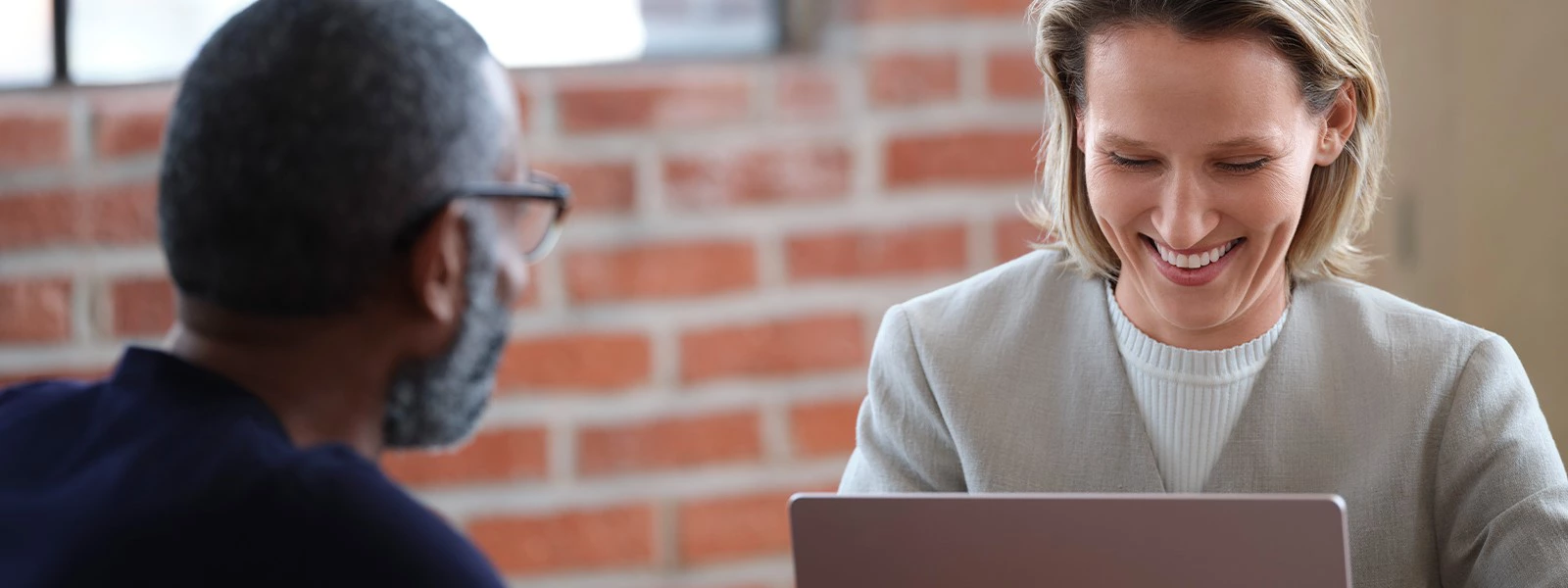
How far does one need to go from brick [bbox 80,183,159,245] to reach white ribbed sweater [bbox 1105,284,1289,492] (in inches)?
41.3

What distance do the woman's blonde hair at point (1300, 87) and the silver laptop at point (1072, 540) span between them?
43 cm

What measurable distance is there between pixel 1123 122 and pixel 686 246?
0.62m

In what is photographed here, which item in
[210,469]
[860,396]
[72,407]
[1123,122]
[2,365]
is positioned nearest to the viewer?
[210,469]

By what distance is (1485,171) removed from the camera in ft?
5.83

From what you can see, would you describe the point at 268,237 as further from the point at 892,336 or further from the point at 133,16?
the point at 133,16

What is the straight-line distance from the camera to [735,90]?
1.72m

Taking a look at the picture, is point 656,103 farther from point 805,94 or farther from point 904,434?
point 904,434

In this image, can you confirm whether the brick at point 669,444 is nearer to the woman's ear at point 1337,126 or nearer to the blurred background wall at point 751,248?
the blurred background wall at point 751,248

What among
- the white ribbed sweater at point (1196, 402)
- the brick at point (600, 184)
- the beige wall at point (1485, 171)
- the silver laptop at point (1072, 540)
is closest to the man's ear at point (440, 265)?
the silver laptop at point (1072, 540)

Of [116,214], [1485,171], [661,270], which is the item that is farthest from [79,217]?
[1485,171]

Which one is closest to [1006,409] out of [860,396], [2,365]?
[860,396]

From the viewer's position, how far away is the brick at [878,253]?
173 centimetres

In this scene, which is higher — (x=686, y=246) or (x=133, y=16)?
(x=133, y=16)

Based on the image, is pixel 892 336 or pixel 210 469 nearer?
pixel 210 469
